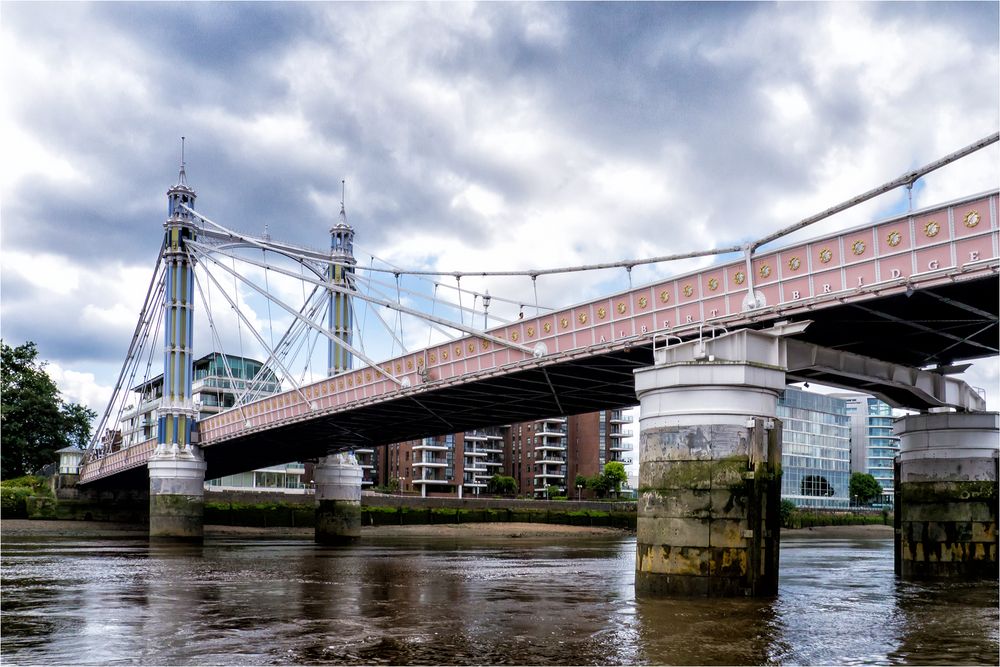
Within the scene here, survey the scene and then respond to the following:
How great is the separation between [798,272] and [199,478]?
58382mm

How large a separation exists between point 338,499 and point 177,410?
1580 centimetres

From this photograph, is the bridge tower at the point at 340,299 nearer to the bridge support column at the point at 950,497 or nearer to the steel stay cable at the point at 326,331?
the steel stay cable at the point at 326,331

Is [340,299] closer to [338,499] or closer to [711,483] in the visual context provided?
[338,499]

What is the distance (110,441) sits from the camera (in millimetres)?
97062

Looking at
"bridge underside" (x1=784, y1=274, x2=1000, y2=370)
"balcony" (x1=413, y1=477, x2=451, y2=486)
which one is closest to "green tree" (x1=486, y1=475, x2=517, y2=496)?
"balcony" (x1=413, y1=477, x2=451, y2=486)

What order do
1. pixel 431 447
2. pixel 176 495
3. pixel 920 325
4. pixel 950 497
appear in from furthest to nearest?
1. pixel 431 447
2. pixel 176 495
3. pixel 950 497
4. pixel 920 325

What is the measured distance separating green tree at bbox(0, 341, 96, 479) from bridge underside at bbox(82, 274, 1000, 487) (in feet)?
90.5

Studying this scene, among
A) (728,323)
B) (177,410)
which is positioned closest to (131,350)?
(177,410)

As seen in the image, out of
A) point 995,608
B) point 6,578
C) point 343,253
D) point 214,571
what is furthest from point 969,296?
point 343,253

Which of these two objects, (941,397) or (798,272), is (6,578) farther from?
(941,397)

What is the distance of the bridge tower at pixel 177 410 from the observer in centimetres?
7738

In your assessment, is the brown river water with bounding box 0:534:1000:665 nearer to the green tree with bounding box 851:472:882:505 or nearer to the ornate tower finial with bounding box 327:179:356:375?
the ornate tower finial with bounding box 327:179:356:375

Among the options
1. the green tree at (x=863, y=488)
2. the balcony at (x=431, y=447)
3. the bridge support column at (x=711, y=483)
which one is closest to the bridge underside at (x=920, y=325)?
the bridge support column at (x=711, y=483)

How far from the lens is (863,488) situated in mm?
171625
